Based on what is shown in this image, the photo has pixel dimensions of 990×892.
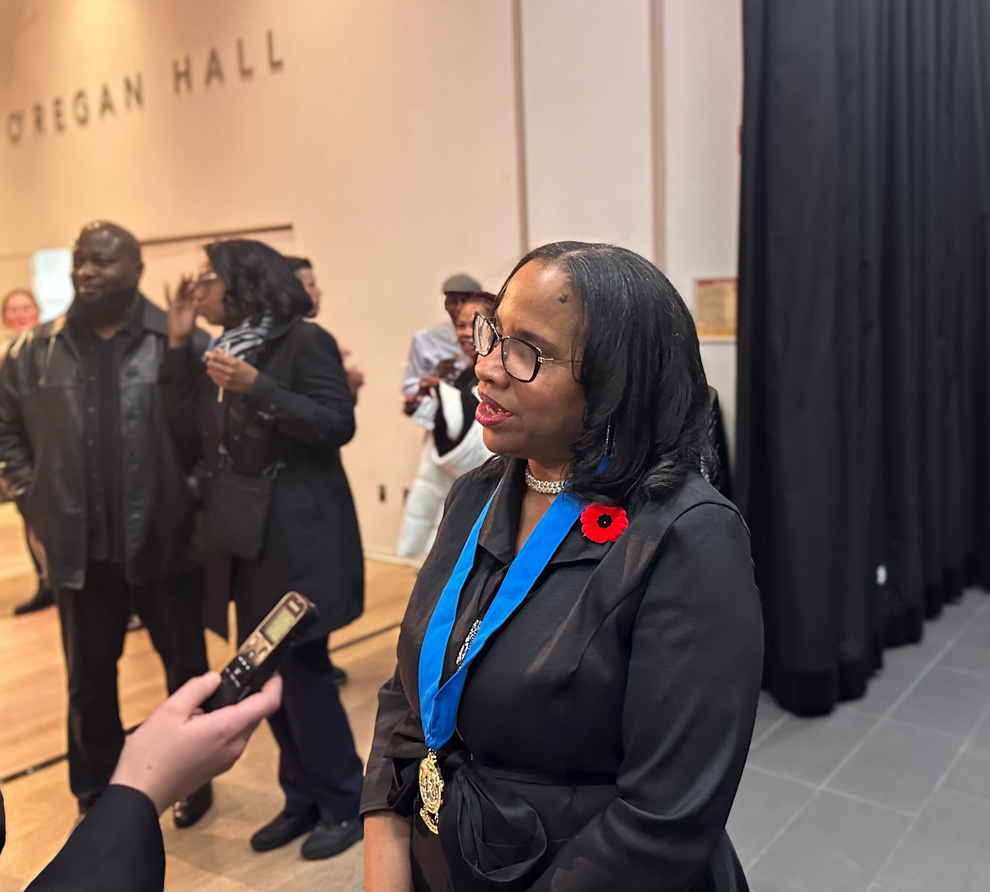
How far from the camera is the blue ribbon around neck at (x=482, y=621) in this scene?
1.18m

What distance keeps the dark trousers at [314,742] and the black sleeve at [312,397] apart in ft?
1.86

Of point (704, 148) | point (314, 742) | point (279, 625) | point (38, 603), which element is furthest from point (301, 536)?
point (38, 603)

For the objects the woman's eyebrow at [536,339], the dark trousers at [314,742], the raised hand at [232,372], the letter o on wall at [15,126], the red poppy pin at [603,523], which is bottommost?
the dark trousers at [314,742]

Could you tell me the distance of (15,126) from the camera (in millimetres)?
6945

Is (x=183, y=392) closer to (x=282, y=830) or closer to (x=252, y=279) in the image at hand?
(x=252, y=279)

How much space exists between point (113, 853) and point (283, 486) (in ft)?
5.32

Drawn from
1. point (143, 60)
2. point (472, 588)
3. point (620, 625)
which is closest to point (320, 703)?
point (472, 588)

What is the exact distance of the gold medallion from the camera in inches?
49.1

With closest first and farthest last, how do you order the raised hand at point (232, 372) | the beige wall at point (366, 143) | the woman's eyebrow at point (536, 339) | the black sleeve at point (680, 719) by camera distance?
the black sleeve at point (680, 719), the woman's eyebrow at point (536, 339), the raised hand at point (232, 372), the beige wall at point (366, 143)

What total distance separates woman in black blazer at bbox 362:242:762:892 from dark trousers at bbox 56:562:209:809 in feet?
5.81

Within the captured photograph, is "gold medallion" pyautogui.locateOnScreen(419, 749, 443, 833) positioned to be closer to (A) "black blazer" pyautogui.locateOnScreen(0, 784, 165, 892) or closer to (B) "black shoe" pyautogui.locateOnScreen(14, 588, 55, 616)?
(A) "black blazer" pyautogui.locateOnScreen(0, 784, 165, 892)

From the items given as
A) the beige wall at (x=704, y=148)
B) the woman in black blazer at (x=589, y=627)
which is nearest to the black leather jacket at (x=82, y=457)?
the woman in black blazer at (x=589, y=627)

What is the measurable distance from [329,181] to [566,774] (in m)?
4.95

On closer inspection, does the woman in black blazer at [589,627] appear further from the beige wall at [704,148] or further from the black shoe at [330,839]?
the beige wall at [704,148]
